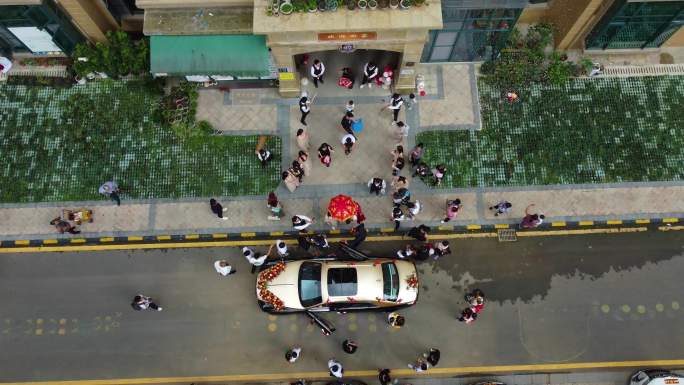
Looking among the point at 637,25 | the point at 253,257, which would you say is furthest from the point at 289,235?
the point at 637,25

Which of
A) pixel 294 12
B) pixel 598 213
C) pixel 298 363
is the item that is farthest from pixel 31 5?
pixel 598 213

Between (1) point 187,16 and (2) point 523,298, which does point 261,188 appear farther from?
(2) point 523,298

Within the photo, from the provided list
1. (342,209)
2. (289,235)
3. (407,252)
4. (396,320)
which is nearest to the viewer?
(342,209)

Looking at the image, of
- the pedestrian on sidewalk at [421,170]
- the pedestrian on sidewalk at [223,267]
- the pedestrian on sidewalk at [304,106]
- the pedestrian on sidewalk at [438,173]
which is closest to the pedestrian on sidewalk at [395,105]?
the pedestrian on sidewalk at [421,170]

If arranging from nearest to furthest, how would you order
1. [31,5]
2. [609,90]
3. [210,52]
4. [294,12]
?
[294,12], [31,5], [210,52], [609,90]

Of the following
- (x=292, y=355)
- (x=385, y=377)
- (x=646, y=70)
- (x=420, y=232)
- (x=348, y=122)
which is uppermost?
(x=646, y=70)

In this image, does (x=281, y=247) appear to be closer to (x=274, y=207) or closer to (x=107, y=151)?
(x=274, y=207)

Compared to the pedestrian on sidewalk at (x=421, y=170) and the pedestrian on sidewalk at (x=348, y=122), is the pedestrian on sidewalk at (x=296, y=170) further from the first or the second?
the pedestrian on sidewalk at (x=421, y=170)
